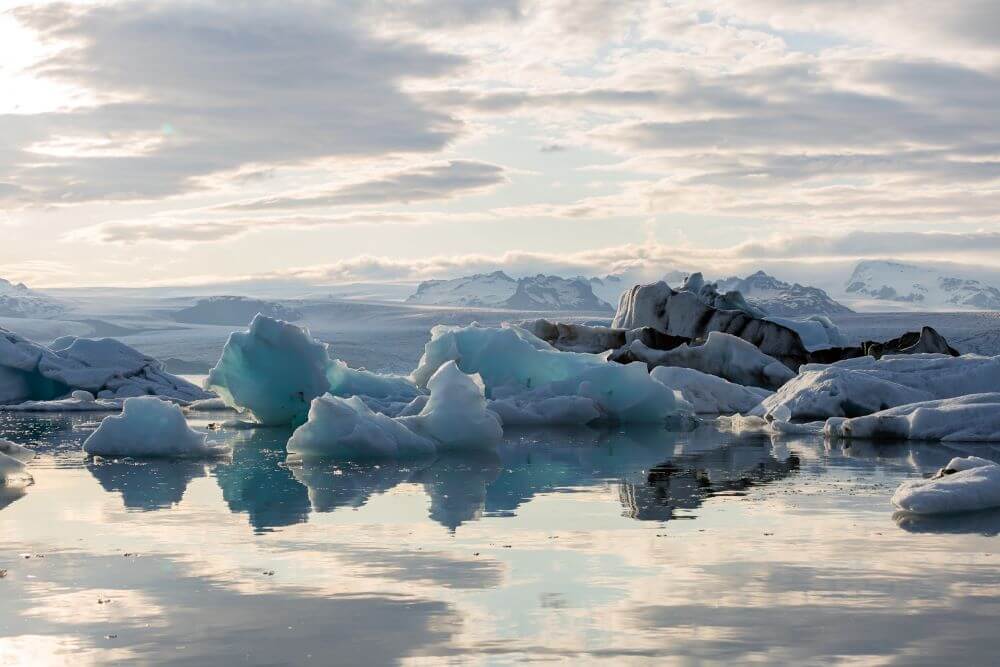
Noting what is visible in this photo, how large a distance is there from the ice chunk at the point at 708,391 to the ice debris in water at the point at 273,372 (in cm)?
658

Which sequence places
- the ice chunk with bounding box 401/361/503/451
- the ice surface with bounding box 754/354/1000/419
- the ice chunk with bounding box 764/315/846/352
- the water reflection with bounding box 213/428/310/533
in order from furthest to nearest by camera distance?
the ice chunk with bounding box 764/315/846/352 < the ice surface with bounding box 754/354/1000/419 < the ice chunk with bounding box 401/361/503/451 < the water reflection with bounding box 213/428/310/533

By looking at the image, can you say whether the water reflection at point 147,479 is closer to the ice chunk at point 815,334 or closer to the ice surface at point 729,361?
the ice surface at point 729,361

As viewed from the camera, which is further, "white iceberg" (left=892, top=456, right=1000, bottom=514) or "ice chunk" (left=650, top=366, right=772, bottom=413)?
"ice chunk" (left=650, top=366, right=772, bottom=413)

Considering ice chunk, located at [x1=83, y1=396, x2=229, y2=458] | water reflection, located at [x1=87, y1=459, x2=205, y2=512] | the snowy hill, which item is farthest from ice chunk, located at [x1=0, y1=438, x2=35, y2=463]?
the snowy hill

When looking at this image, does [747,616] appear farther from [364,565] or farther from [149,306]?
[149,306]

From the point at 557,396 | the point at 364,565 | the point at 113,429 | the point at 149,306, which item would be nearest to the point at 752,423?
the point at 557,396

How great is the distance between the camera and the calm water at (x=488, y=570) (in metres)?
5.06

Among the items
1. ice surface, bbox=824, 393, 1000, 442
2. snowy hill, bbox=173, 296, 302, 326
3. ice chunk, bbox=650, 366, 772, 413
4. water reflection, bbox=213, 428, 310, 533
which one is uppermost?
water reflection, bbox=213, 428, 310, 533

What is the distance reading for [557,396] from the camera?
20359mm

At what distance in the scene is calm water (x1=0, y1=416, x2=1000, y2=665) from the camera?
506 centimetres

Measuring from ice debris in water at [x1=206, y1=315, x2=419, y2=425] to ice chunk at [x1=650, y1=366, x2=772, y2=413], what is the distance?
658cm

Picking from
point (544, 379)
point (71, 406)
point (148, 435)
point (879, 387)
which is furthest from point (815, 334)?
point (148, 435)

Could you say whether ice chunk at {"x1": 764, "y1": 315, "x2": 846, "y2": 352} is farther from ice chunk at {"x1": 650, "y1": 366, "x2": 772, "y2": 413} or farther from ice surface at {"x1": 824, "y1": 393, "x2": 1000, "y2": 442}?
ice surface at {"x1": 824, "y1": 393, "x2": 1000, "y2": 442}

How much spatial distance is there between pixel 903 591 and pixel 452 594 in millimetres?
2143
